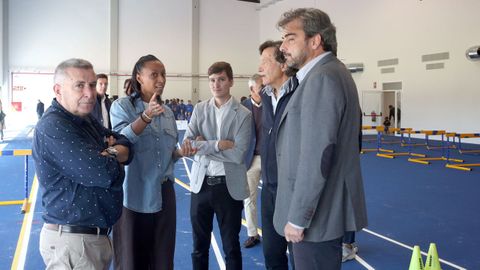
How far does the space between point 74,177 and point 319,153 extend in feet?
3.85

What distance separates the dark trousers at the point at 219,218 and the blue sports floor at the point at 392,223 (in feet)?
2.55

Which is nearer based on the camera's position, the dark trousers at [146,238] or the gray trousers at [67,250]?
the gray trousers at [67,250]

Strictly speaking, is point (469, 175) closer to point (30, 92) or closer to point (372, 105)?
point (372, 105)

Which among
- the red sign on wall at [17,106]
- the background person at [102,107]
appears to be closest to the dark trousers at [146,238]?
the background person at [102,107]

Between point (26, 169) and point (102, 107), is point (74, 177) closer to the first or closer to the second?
point (102, 107)

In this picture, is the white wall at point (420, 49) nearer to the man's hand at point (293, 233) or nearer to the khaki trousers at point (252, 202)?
the khaki trousers at point (252, 202)

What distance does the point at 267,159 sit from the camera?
2834mm

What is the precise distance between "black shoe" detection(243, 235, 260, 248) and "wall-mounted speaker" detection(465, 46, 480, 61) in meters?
14.2

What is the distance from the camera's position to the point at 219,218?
3.21 metres

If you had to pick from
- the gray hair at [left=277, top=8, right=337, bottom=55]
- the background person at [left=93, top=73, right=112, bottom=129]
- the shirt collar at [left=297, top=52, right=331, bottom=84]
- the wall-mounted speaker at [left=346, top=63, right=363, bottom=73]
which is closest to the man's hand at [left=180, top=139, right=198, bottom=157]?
the shirt collar at [left=297, top=52, right=331, bottom=84]

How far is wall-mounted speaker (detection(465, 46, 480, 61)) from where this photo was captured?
15016 mm

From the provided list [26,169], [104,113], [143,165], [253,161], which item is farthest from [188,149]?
[26,169]

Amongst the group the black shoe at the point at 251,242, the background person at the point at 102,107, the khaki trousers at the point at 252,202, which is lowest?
the black shoe at the point at 251,242

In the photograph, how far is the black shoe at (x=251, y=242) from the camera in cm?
450
